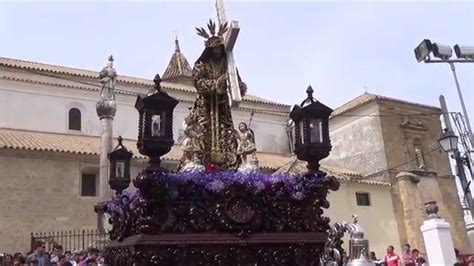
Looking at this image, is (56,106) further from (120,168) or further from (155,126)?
(155,126)

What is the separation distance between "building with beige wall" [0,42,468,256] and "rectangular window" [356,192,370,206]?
0.06m

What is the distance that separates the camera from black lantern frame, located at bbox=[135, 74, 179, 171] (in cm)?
669

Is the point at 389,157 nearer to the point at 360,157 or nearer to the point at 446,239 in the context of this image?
the point at 360,157

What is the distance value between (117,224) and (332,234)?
11.2ft

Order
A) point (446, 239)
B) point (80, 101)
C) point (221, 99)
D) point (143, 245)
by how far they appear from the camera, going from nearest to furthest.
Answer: point (143, 245) → point (221, 99) → point (446, 239) → point (80, 101)

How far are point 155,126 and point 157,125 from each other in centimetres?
3

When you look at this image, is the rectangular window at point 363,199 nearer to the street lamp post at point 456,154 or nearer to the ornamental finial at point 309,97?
the street lamp post at point 456,154

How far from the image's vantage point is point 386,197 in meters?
27.4

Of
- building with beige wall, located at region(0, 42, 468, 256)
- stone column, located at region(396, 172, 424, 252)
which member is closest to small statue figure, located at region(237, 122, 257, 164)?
building with beige wall, located at region(0, 42, 468, 256)

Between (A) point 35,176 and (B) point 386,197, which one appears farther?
(B) point 386,197

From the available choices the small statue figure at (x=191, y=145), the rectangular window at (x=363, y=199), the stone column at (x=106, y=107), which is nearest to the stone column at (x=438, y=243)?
the small statue figure at (x=191, y=145)

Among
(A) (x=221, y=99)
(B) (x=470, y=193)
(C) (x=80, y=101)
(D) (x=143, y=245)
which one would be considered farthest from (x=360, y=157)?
(D) (x=143, y=245)

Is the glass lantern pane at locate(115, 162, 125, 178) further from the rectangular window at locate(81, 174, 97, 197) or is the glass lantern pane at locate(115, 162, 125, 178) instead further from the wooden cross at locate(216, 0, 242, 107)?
the rectangular window at locate(81, 174, 97, 197)

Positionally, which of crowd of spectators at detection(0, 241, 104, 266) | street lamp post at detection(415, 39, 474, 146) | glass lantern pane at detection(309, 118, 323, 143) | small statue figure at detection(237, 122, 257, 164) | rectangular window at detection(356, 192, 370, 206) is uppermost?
street lamp post at detection(415, 39, 474, 146)
